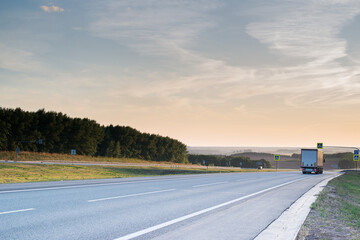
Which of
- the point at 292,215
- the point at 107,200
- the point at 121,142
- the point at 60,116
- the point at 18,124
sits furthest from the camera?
the point at 121,142

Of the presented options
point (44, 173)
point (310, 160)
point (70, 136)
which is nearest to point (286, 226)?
point (44, 173)

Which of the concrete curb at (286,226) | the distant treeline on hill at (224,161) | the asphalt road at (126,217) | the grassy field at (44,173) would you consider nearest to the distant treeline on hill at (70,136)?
the grassy field at (44,173)

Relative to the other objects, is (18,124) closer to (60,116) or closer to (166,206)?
(60,116)

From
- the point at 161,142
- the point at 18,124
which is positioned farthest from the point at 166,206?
the point at 161,142

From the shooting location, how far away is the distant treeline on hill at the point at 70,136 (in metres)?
70.2

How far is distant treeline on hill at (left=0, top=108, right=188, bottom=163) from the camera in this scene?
7019cm

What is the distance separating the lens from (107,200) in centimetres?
1162

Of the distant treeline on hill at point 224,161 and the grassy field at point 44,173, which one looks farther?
the distant treeline on hill at point 224,161

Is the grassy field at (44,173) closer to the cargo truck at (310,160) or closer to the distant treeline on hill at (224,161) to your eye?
the cargo truck at (310,160)

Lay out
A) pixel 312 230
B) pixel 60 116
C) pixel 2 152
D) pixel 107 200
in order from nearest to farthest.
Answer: pixel 312 230 → pixel 107 200 → pixel 2 152 → pixel 60 116

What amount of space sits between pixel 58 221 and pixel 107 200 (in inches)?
153

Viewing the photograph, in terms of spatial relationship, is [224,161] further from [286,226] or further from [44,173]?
[286,226]

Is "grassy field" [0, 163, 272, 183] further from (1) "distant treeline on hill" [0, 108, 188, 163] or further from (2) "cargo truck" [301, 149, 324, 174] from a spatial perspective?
(1) "distant treeline on hill" [0, 108, 188, 163]

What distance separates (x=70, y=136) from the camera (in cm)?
8050
